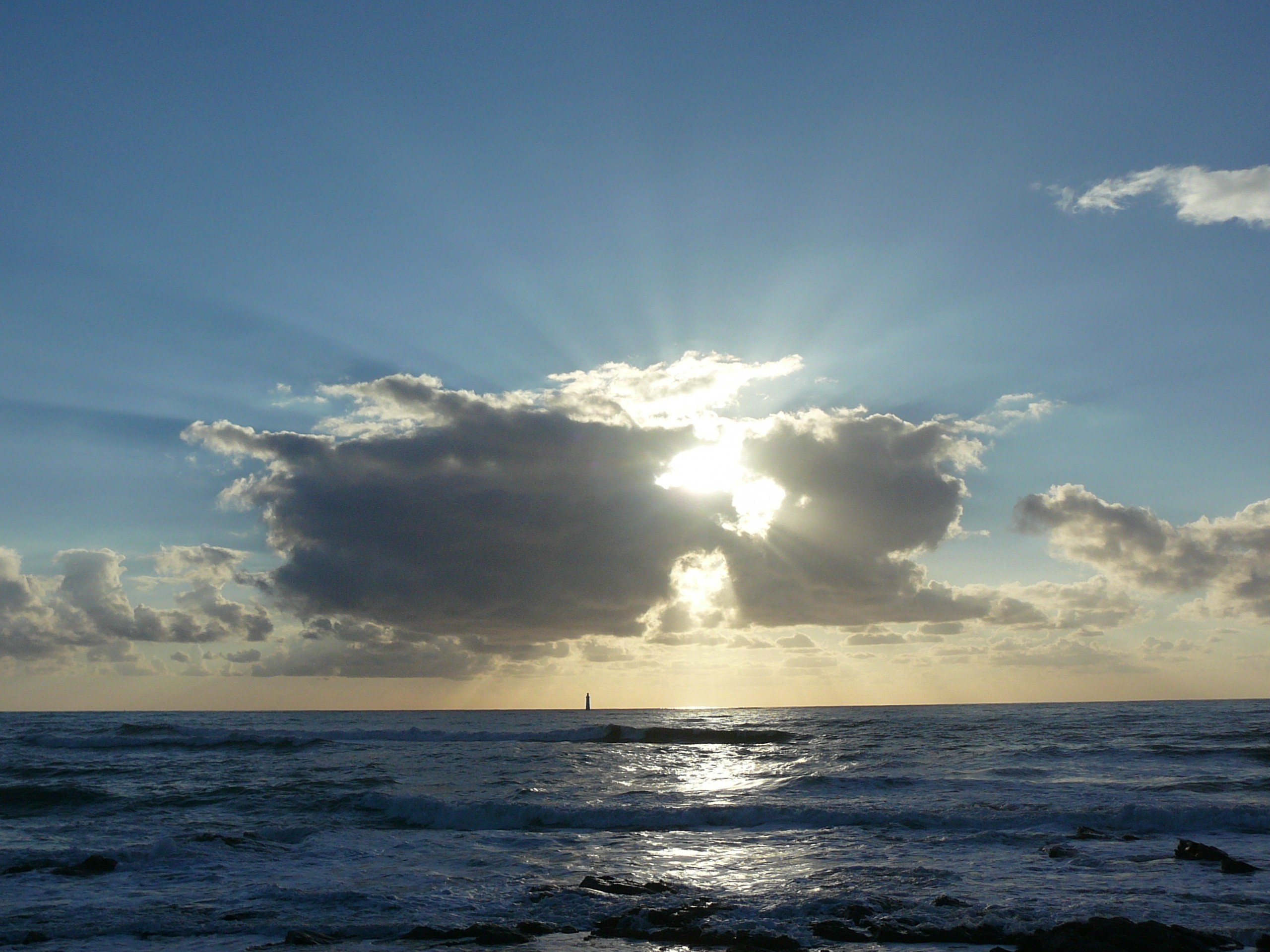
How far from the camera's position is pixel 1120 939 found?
12.5 meters

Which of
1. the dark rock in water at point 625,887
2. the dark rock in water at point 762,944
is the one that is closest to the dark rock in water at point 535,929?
the dark rock in water at point 625,887

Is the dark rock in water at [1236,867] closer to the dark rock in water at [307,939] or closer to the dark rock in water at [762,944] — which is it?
the dark rock in water at [762,944]

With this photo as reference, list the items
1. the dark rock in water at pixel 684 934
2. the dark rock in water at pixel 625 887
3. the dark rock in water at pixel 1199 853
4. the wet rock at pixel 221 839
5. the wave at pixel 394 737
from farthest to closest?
the wave at pixel 394 737 < the wet rock at pixel 221 839 < the dark rock in water at pixel 1199 853 < the dark rock in water at pixel 625 887 < the dark rock in water at pixel 684 934

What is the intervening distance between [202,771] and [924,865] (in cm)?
3708

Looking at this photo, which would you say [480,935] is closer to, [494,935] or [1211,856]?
[494,935]

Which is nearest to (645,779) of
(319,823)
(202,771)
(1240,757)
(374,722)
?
(319,823)

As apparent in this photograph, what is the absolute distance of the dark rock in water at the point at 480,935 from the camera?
1377cm

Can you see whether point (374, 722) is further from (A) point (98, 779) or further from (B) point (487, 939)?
(B) point (487, 939)

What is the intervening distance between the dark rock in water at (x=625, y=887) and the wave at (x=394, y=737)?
43.9 m

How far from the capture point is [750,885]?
57.3 ft

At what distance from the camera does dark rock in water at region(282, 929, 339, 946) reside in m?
13.6

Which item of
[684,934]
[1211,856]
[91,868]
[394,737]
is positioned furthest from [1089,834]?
[394,737]

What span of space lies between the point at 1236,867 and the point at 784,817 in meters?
12.3

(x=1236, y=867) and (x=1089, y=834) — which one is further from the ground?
(x=1236, y=867)
